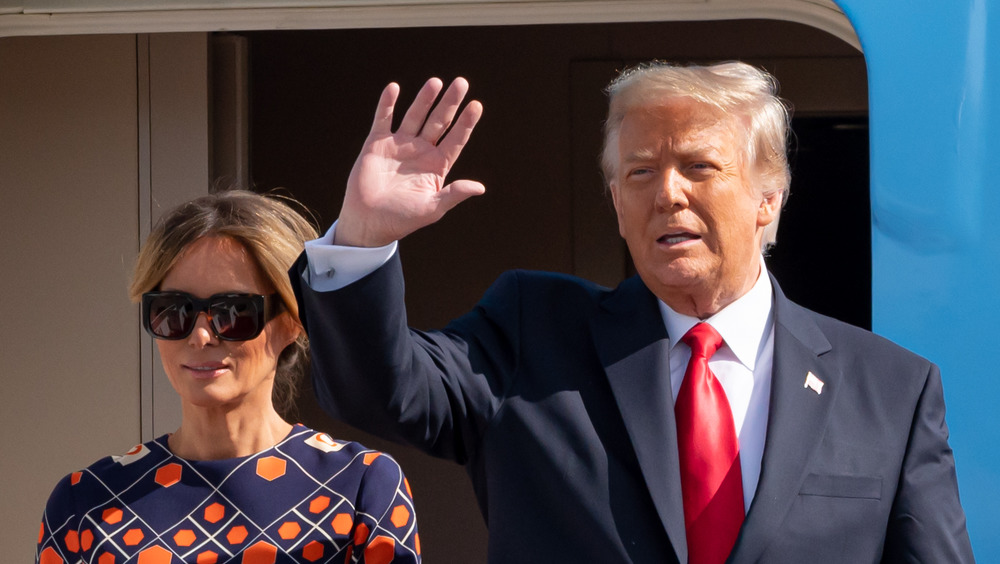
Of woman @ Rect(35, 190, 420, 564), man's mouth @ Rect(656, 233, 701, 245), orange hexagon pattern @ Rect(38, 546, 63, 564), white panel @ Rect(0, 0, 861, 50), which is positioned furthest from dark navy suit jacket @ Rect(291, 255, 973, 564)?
white panel @ Rect(0, 0, 861, 50)

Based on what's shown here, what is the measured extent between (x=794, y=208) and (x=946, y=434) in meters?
2.89

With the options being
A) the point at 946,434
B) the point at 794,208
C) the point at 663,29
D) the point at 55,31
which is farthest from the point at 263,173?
the point at 946,434

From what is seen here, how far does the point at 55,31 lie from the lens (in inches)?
86.5

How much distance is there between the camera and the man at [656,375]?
4.59 feet

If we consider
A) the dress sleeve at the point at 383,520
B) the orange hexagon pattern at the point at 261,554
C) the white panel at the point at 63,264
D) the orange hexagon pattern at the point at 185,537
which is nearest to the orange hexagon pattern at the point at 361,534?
the dress sleeve at the point at 383,520

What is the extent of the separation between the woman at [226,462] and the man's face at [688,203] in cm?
53

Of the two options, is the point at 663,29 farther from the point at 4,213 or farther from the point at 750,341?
the point at 750,341

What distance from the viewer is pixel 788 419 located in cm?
151

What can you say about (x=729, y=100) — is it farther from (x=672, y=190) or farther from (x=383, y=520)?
(x=383, y=520)

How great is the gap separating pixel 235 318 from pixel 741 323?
2.52 ft

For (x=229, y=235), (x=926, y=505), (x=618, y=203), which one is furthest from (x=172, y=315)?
(x=926, y=505)

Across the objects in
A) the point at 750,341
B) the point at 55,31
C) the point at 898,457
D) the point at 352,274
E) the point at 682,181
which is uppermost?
the point at 55,31

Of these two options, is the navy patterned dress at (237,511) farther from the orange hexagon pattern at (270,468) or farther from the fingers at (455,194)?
the fingers at (455,194)

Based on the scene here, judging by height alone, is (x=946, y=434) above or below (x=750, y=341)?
below
